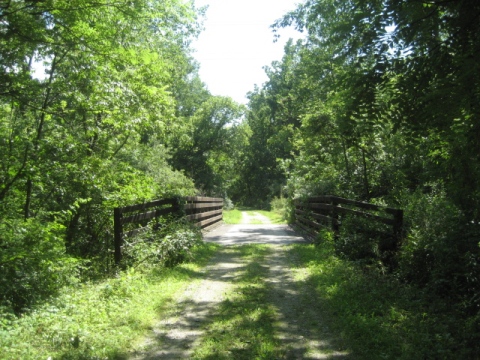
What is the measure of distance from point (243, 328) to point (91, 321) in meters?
1.82

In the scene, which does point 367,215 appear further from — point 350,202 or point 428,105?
point 428,105

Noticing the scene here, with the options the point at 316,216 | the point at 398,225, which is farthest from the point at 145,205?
the point at 316,216

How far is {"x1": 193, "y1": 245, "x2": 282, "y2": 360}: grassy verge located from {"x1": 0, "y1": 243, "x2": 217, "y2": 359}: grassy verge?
85 centimetres

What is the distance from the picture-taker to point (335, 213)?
9.79 metres

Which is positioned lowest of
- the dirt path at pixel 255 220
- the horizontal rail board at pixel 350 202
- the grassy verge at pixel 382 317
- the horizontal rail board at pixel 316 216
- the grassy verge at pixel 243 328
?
the dirt path at pixel 255 220

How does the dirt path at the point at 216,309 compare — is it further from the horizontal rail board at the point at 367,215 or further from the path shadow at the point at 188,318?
the horizontal rail board at the point at 367,215

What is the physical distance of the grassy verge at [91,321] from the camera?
156 inches

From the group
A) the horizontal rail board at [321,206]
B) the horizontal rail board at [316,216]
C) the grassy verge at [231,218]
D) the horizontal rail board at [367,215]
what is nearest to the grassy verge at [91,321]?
the horizontal rail board at [367,215]

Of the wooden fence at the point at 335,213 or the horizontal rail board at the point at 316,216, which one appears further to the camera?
the horizontal rail board at the point at 316,216

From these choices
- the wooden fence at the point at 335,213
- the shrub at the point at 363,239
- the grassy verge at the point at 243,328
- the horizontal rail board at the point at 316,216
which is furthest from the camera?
the horizontal rail board at the point at 316,216

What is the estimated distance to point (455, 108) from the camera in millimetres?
4734

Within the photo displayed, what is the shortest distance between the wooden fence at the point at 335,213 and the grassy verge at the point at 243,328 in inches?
94.5

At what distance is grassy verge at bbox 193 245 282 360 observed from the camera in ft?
13.5

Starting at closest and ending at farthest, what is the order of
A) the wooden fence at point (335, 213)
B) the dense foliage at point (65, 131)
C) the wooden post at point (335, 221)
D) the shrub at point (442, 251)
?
1. the shrub at point (442, 251)
2. the dense foliage at point (65, 131)
3. the wooden fence at point (335, 213)
4. the wooden post at point (335, 221)
